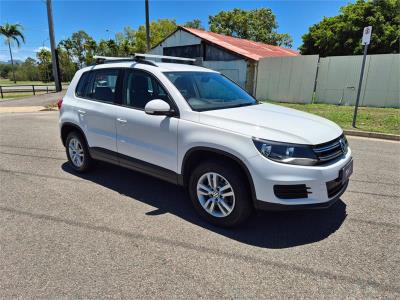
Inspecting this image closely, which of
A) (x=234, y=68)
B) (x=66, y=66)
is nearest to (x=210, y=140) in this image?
(x=234, y=68)

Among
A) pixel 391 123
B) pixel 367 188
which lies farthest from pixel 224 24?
pixel 367 188

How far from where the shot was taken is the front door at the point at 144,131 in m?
3.66

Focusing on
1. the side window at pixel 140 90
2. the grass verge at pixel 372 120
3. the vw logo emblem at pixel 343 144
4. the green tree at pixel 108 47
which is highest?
the green tree at pixel 108 47

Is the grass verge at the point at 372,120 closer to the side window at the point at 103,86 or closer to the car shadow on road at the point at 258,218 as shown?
the car shadow on road at the point at 258,218

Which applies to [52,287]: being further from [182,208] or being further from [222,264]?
[182,208]

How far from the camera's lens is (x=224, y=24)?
46.9m

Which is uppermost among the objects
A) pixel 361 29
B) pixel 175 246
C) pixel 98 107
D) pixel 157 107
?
pixel 361 29

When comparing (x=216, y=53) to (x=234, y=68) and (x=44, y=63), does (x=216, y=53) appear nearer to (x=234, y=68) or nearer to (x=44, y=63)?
(x=234, y=68)

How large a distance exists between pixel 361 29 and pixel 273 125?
23967 mm

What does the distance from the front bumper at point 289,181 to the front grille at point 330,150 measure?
0.09 meters

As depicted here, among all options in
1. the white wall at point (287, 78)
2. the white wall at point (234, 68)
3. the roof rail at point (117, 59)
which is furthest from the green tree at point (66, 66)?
the roof rail at point (117, 59)

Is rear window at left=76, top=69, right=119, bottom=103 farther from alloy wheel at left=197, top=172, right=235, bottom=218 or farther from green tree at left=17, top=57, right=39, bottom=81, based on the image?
green tree at left=17, top=57, right=39, bottom=81

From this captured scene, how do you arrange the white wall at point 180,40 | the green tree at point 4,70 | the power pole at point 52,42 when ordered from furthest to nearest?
1. the green tree at point 4,70
2. the power pole at point 52,42
3. the white wall at point 180,40

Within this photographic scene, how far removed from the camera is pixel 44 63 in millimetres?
69750
